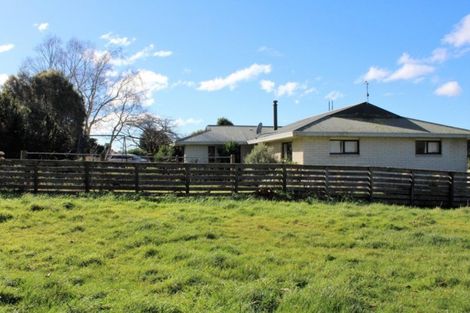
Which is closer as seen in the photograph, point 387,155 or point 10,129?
point 387,155

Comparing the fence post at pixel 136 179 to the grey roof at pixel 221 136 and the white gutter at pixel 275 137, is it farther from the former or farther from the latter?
the grey roof at pixel 221 136

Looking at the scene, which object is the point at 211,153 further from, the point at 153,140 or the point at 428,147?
the point at 428,147

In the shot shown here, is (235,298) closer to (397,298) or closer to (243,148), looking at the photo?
(397,298)

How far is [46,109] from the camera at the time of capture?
36312mm

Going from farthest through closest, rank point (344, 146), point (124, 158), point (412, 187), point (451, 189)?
point (124, 158)
point (344, 146)
point (451, 189)
point (412, 187)

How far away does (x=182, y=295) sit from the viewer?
16.4 ft

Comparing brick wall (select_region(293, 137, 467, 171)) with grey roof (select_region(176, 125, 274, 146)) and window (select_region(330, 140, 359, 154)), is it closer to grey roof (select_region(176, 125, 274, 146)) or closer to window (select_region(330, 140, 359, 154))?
window (select_region(330, 140, 359, 154))

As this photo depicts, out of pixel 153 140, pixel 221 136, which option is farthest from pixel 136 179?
pixel 153 140

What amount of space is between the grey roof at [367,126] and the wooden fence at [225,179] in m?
5.41

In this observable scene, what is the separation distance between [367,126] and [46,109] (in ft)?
82.7

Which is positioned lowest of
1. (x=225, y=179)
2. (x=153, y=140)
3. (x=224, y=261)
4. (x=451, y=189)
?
(x=224, y=261)

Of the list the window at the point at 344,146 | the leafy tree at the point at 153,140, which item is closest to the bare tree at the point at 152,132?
the leafy tree at the point at 153,140

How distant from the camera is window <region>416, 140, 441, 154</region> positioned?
2275 centimetres

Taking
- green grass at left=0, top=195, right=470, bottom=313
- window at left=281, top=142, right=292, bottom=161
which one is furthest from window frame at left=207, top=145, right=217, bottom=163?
green grass at left=0, top=195, right=470, bottom=313
